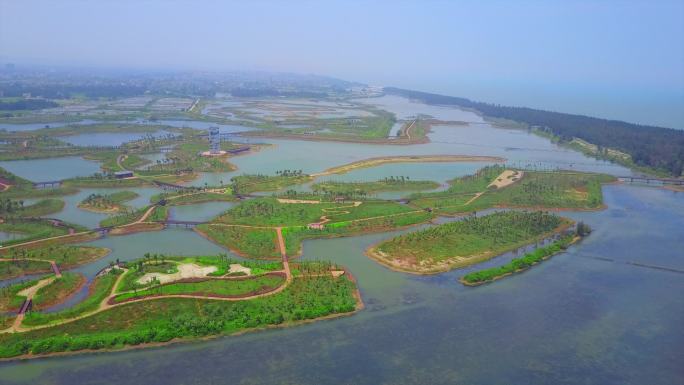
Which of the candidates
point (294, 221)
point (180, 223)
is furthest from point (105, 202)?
point (294, 221)

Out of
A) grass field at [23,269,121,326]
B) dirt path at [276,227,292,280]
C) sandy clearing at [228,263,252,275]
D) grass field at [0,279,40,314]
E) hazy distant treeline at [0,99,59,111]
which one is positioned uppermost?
hazy distant treeline at [0,99,59,111]

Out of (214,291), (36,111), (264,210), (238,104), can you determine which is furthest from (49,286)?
(238,104)

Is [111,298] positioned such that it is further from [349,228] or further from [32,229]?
[349,228]

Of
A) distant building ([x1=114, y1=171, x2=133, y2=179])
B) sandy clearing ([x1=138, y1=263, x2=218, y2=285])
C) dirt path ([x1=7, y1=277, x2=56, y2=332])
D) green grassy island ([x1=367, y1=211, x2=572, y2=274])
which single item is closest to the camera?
dirt path ([x1=7, y1=277, x2=56, y2=332])

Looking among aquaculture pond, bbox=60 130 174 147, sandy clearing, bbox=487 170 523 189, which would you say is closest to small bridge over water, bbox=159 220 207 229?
sandy clearing, bbox=487 170 523 189

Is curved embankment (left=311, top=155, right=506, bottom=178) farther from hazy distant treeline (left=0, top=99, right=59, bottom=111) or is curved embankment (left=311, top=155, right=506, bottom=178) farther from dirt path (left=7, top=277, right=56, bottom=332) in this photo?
hazy distant treeline (left=0, top=99, right=59, bottom=111)

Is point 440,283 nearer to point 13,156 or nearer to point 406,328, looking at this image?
point 406,328

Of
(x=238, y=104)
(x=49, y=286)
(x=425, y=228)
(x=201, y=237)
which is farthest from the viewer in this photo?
(x=238, y=104)
